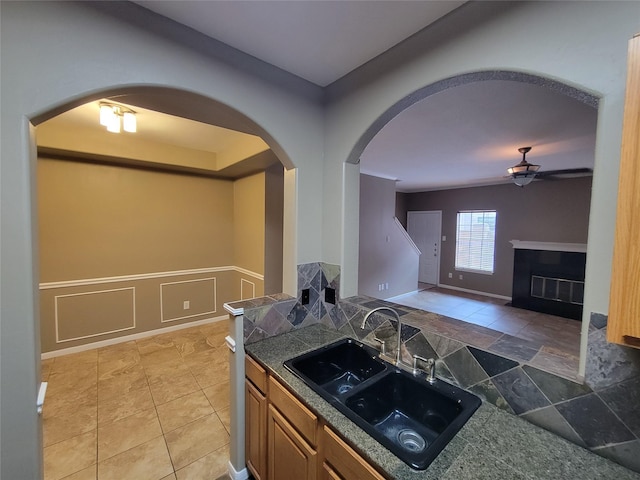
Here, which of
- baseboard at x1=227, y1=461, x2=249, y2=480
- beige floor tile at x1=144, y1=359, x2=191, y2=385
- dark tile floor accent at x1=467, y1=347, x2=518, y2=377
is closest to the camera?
dark tile floor accent at x1=467, y1=347, x2=518, y2=377

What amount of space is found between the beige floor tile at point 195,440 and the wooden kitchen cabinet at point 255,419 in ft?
1.49

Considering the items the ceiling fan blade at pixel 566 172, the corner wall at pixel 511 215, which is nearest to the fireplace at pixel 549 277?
the corner wall at pixel 511 215

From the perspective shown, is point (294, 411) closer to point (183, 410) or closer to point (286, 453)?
point (286, 453)

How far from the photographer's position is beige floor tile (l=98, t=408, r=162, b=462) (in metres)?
1.92

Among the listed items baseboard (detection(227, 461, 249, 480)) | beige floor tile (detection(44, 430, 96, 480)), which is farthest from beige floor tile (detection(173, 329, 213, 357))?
baseboard (detection(227, 461, 249, 480))

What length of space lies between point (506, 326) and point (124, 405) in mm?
5306

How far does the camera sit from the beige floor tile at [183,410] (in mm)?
2168

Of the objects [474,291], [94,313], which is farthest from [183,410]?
[474,291]

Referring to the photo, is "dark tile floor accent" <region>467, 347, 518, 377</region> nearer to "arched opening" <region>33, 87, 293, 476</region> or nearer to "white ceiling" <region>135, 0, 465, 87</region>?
"white ceiling" <region>135, 0, 465, 87</region>

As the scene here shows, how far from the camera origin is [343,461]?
3.28ft

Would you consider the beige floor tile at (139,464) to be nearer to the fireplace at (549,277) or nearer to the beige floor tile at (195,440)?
the beige floor tile at (195,440)

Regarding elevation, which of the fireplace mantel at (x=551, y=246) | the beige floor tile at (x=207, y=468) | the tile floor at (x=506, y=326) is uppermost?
the fireplace mantel at (x=551, y=246)

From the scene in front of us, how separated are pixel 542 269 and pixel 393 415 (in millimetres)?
5575

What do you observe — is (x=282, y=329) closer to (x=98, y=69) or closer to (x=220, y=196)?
(x=98, y=69)
